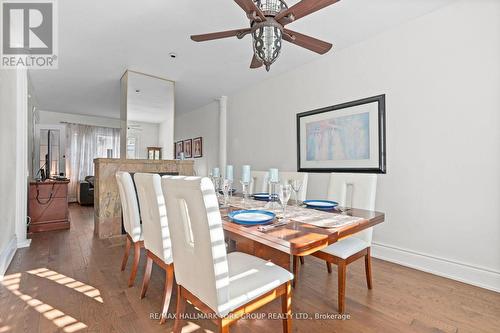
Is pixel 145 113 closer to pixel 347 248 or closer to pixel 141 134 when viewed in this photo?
pixel 141 134

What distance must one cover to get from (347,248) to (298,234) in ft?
2.41

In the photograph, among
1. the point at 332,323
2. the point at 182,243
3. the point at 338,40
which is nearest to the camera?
the point at 182,243

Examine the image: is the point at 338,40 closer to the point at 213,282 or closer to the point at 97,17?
the point at 97,17

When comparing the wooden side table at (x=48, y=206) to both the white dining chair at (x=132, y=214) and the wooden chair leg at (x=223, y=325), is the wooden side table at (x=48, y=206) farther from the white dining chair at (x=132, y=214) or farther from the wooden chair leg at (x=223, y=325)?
the wooden chair leg at (x=223, y=325)

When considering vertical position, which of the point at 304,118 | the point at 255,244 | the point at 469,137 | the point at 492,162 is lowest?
the point at 255,244

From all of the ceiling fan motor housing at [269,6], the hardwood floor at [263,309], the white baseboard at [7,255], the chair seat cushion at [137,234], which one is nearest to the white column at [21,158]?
the white baseboard at [7,255]

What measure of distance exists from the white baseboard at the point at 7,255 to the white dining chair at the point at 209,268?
2.03m

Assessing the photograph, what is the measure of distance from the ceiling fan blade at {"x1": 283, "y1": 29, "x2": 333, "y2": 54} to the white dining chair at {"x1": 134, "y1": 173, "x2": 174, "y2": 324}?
133 cm

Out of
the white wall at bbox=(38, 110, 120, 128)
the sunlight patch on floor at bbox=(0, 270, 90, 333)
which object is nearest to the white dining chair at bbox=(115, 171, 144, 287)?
the sunlight patch on floor at bbox=(0, 270, 90, 333)

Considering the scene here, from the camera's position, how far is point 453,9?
2268mm

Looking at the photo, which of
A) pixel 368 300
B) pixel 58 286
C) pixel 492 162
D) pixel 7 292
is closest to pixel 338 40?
pixel 492 162

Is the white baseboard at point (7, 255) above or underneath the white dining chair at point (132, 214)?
underneath

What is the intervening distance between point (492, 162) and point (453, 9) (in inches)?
56.9

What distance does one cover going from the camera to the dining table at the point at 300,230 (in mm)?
1096
